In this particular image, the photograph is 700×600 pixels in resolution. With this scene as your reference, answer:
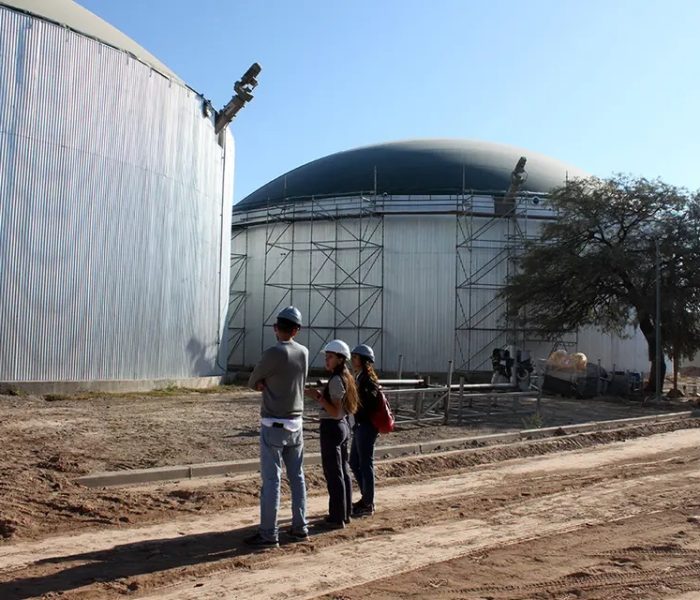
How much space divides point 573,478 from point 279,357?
5.98m

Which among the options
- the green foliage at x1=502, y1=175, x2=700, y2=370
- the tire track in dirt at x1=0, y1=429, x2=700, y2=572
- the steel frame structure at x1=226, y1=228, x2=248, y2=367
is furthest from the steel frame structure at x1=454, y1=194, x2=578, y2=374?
the tire track in dirt at x1=0, y1=429, x2=700, y2=572

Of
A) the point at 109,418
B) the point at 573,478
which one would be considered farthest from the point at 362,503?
the point at 109,418

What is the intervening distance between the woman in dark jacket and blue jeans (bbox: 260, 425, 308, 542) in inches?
52.3

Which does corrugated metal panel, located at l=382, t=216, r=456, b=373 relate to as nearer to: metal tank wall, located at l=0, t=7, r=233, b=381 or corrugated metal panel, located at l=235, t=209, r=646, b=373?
corrugated metal panel, located at l=235, t=209, r=646, b=373

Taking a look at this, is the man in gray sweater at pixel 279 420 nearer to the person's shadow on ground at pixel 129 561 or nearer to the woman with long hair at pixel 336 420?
the person's shadow on ground at pixel 129 561

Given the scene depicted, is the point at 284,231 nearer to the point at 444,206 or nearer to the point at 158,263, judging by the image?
the point at 444,206

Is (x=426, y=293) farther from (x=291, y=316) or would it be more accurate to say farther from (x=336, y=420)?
(x=291, y=316)

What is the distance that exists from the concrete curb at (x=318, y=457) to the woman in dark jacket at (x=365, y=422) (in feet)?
8.96

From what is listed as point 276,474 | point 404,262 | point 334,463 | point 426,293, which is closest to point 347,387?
point 334,463

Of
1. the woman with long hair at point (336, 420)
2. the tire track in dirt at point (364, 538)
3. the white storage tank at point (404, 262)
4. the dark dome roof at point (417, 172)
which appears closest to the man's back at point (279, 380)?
the woman with long hair at point (336, 420)

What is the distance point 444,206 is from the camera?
127 feet

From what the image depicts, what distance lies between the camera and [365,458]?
317 inches

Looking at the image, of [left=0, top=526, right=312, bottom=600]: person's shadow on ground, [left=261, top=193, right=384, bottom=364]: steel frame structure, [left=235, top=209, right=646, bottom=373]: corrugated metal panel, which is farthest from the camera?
[left=261, top=193, right=384, bottom=364]: steel frame structure

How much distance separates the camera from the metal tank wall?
20516 mm
